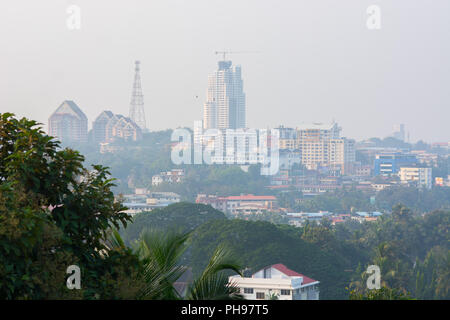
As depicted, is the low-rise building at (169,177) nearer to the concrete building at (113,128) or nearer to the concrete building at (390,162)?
the concrete building at (113,128)

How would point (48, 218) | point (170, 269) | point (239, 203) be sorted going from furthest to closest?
point (239, 203) → point (170, 269) → point (48, 218)

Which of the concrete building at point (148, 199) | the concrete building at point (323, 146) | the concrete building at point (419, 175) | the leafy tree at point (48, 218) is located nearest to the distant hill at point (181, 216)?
the concrete building at point (148, 199)

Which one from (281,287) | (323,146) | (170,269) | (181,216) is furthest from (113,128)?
(170,269)

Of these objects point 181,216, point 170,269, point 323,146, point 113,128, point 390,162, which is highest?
point 113,128

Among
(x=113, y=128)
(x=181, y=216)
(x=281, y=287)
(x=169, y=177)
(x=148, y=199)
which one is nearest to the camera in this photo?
(x=281, y=287)

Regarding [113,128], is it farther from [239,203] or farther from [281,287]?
[281,287]

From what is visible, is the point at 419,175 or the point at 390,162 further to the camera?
the point at 390,162
